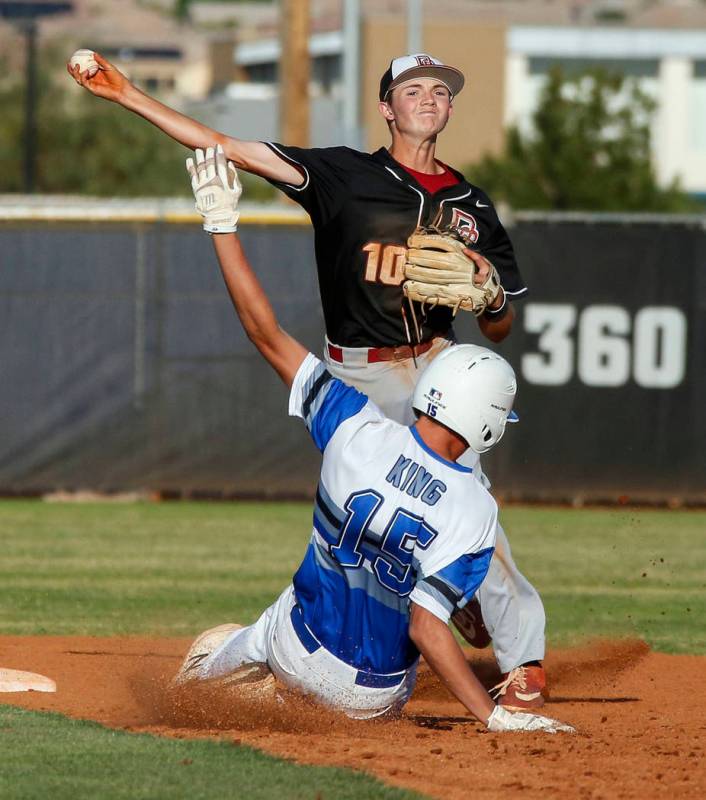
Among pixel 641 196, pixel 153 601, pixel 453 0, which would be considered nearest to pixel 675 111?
pixel 453 0

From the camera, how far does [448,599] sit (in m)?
4.75

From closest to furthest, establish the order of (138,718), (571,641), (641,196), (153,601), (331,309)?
(138,718) → (331,309) → (571,641) → (153,601) → (641,196)

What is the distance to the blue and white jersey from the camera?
477cm

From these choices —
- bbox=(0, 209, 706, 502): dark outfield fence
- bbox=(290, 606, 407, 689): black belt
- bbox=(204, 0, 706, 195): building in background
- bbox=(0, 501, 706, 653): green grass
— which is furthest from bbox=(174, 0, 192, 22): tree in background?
bbox=(290, 606, 407, 689): black belt

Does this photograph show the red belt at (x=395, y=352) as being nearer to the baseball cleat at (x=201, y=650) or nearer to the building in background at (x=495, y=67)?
the baseball cleat at (x=201, y=650)

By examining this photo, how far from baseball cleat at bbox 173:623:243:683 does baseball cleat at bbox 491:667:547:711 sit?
100cm

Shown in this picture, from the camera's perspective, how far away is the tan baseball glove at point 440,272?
527cm

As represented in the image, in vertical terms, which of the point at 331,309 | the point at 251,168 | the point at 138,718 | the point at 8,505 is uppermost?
the point at 251,168

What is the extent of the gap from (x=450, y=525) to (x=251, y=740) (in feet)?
3.02

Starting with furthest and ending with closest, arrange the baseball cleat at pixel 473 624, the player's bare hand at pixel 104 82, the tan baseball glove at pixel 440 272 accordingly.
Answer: the baseball cleat at pixel 473 624, the player's bare hand at pixel 104 82, the tan baseball glove at pixel 440 272

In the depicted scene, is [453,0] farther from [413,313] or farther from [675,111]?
[413,313]

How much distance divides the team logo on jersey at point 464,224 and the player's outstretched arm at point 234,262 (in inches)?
37.6

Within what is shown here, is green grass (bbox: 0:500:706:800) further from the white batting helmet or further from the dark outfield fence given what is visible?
the white batting helmet

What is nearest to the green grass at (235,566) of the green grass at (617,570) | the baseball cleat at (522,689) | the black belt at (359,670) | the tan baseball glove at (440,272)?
the green grass at (617,570)
